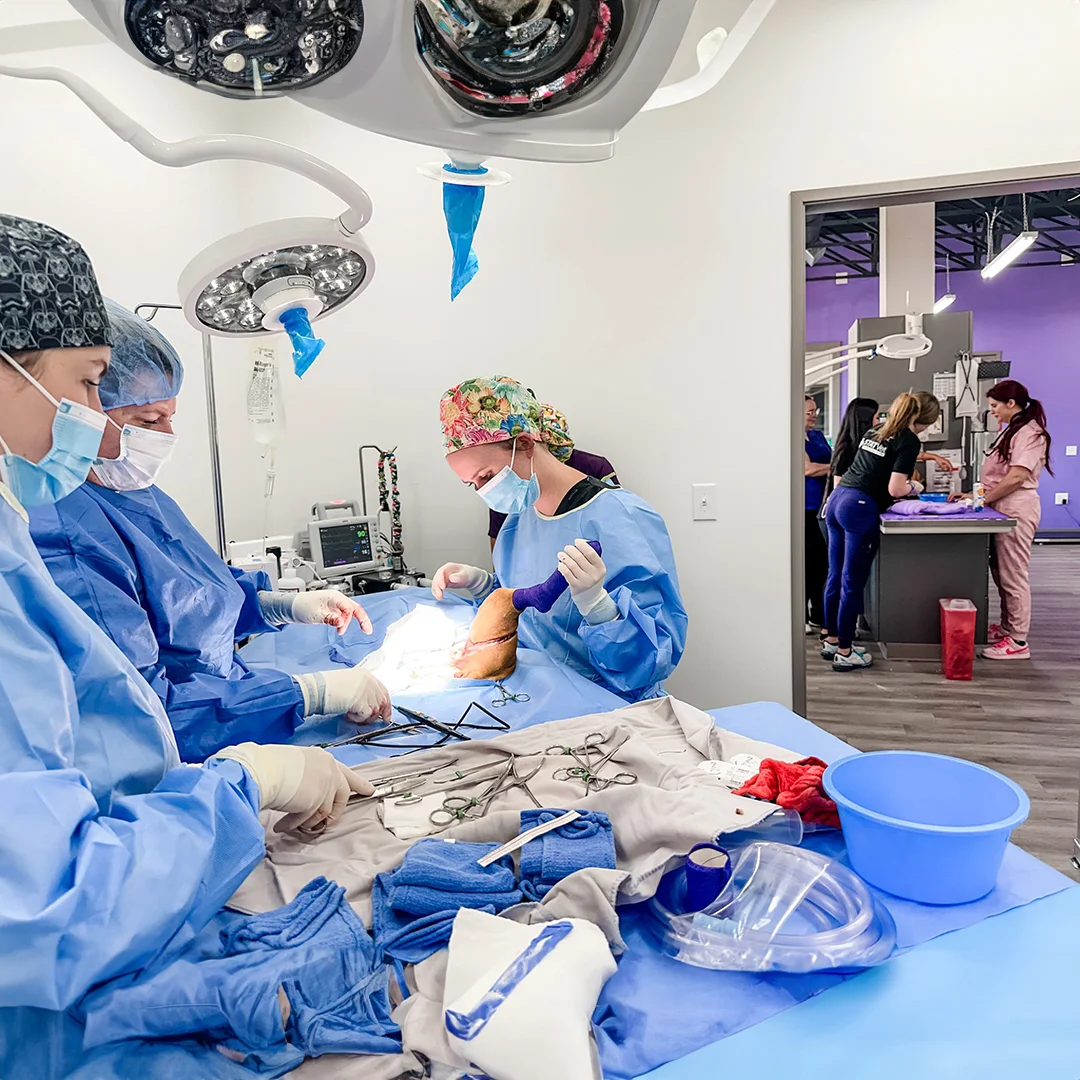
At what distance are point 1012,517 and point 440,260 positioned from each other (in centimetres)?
410

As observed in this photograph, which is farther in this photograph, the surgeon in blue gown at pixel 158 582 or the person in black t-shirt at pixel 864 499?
the person in black t-shirt at pixel 864 499

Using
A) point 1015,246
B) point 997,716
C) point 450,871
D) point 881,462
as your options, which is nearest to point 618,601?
point 450,871

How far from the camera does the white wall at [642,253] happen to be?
2760mm

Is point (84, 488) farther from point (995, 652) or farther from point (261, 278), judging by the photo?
point (995, 652)

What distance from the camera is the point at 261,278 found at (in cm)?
138

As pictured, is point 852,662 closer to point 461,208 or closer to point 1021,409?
point 1021,409

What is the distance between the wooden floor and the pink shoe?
0.07m

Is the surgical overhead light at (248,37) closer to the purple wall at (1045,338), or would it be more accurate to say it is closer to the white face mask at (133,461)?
the white face mask at (133,461)

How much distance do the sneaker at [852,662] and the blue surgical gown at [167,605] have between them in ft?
13.5

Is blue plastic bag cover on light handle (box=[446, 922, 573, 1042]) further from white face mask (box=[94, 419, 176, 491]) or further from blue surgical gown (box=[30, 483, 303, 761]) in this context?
white face mask (box=[94, 419, 176, 491])

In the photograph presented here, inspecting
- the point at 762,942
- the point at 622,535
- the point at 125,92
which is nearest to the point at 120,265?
the point at 125,92

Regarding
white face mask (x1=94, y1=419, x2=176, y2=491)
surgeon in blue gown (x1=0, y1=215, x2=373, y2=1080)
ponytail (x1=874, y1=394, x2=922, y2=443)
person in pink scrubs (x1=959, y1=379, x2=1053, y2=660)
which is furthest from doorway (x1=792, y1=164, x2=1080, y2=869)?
surgeon in blue gown (x1=0, y1=215, x2=373, y2=1080)

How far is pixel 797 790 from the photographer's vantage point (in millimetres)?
1180

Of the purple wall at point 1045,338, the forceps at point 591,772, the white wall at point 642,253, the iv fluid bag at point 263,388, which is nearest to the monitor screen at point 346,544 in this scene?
the white wall at point 642,253
